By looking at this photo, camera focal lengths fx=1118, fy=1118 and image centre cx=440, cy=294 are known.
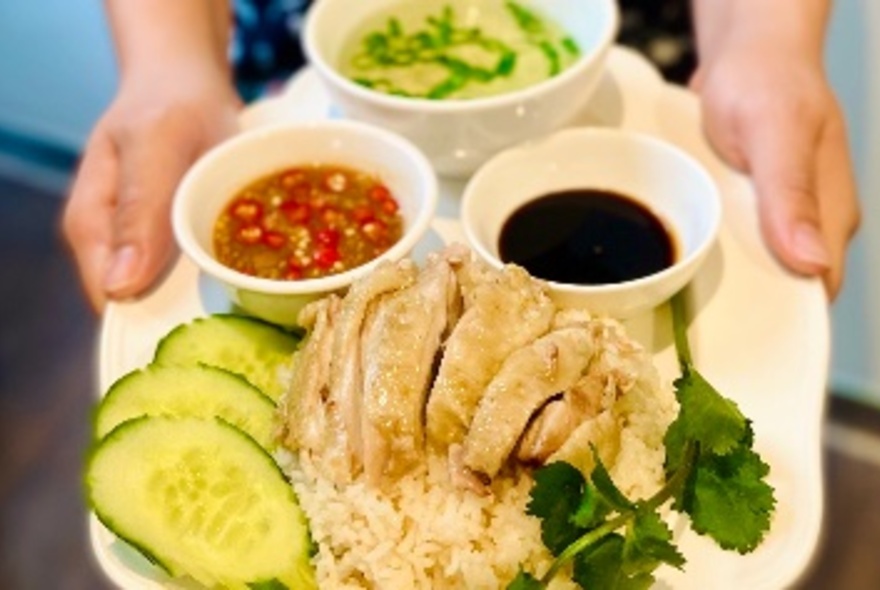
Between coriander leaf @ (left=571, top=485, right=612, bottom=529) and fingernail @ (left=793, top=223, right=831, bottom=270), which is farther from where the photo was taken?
fingernail @ (left=793, top=223, right=831, bottom=270)

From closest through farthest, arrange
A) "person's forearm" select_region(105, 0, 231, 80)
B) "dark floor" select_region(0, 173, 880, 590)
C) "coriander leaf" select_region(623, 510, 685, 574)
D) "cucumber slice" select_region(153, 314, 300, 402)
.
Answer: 1. "coriander leaf" select_region(623, 510, 685, 574)
2. "cucumber slice" select_region(153, 314, 300, 402)
3. "person's forearm" select_region(105, 0, 231, 80)
4. "dark floor" select_region(0, 173, 880, 590)

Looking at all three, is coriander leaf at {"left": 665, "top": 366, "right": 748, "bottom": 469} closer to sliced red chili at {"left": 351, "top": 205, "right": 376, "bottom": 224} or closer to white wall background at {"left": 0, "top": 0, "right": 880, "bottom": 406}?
sliced red chili at {"left": 351, "top": 205, "right": 376, "bottom": 224}

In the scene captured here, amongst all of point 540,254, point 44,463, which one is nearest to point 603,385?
point 540,254

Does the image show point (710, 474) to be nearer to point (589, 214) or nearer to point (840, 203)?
point (589, 214)

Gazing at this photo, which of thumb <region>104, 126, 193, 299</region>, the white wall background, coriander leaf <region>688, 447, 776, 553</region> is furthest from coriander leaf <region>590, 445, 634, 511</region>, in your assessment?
the white wall background

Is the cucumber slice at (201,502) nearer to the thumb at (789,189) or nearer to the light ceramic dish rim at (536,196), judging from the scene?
the light ceramic dish rim at (536,196)

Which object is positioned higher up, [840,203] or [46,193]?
[840,203]

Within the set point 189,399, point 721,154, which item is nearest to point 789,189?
point 721,154
